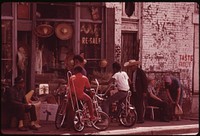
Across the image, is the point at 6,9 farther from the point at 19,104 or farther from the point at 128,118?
the point at 128,118

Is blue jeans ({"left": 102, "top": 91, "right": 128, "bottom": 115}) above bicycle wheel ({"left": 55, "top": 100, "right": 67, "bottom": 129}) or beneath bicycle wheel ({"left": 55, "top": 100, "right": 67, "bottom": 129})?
above

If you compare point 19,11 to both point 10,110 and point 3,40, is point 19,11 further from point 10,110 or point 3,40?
point 10,110

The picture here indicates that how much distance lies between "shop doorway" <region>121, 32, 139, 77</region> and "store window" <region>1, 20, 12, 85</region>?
406cm

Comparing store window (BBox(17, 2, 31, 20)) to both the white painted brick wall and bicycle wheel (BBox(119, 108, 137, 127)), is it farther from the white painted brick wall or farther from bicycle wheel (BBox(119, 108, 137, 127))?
bicycle wheel (BBox(119, 108, 137, 127))

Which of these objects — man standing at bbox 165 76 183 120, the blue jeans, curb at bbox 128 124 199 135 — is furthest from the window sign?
curb at bbox 128 124 199 135

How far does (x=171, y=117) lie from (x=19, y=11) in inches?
232

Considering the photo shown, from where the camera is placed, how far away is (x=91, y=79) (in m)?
17.2

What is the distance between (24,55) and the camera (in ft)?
53.5

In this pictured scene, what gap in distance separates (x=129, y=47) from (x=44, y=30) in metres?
3.34

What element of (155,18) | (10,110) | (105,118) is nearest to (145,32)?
(155,18)

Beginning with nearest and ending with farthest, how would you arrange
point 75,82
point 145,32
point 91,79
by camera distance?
point 75,82 < point 91,79 < point 145,32

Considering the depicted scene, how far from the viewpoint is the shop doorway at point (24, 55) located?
16125 millimetres

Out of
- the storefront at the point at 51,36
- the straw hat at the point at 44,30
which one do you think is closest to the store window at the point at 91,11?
the storefront at the point at 51,36

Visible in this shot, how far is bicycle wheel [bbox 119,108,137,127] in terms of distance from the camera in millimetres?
15664
